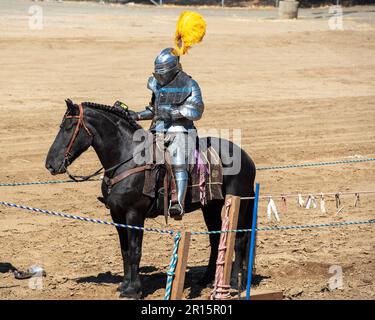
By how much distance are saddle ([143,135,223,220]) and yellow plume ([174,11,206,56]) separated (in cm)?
124

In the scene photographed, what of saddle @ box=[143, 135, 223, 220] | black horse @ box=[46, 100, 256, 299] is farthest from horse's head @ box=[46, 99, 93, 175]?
saddle @ box=[143, 135, 223, 220]

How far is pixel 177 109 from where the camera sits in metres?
10.6

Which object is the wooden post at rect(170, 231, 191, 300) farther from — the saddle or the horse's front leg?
the saddle

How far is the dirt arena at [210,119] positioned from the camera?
39.7ft

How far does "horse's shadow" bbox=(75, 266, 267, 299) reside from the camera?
36.9 feet

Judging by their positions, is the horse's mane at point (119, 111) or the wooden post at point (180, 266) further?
the horse's mane at point (119, 111)

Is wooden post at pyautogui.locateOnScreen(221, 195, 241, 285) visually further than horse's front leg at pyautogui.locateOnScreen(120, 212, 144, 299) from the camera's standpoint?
No

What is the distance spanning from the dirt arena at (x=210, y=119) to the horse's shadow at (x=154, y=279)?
0.03 metres

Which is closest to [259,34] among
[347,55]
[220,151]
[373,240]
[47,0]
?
[347,55]

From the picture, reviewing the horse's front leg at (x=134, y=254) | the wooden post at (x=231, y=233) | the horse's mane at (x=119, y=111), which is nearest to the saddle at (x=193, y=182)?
the horse's front leg at (x=134, y=254)

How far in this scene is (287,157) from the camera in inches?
723

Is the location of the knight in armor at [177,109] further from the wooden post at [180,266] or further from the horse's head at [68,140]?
the wooden post at [180,266]

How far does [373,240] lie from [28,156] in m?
7.43

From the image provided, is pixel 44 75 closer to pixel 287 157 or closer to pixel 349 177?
pixel 287 157
